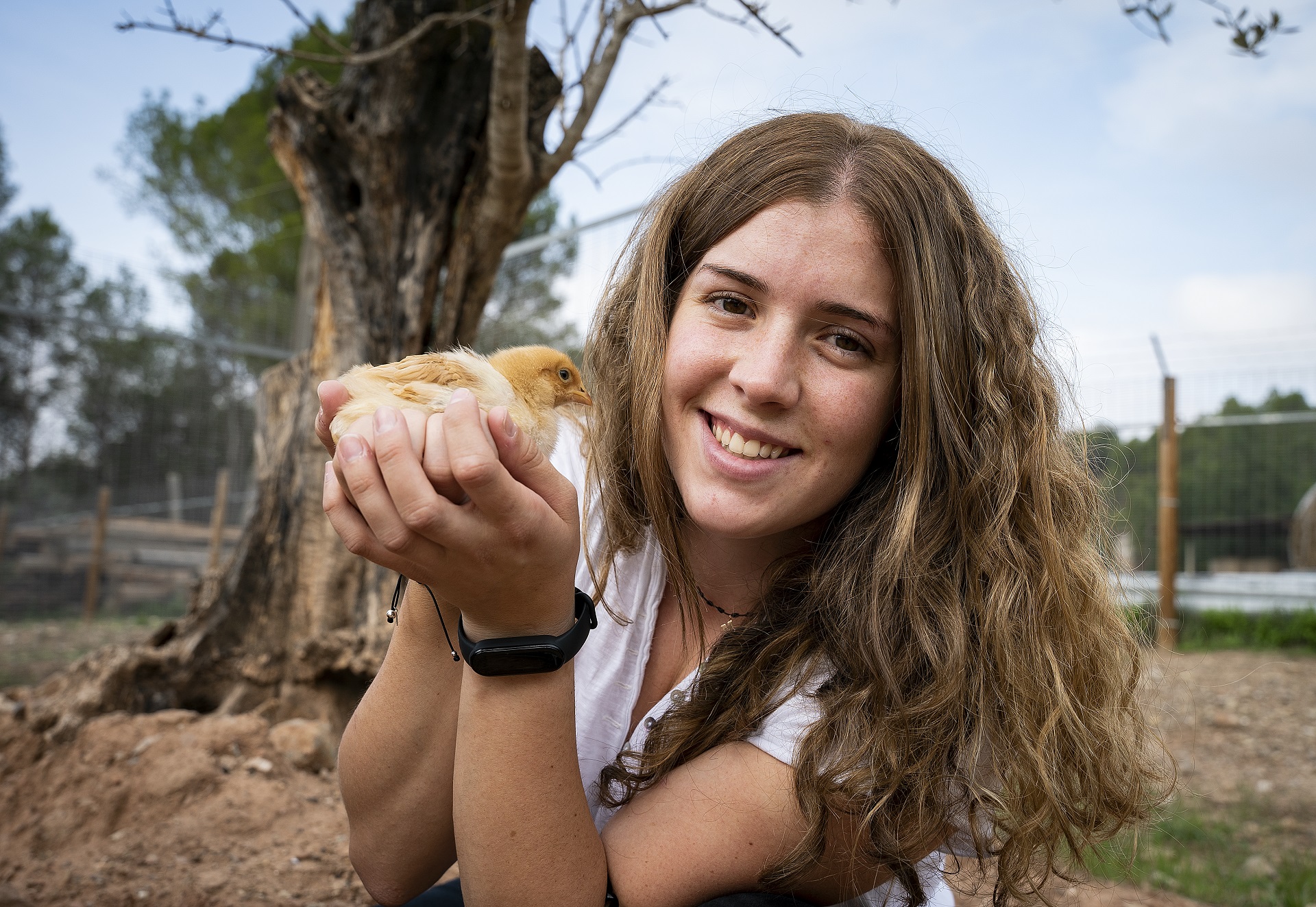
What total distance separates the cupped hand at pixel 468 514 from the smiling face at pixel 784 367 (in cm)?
46

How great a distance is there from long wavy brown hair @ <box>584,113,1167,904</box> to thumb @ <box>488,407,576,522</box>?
50 centimetres

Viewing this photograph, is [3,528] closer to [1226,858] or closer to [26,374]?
[26,374]

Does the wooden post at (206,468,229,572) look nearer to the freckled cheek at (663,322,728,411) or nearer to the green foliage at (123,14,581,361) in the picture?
the green foliage at (123,14,581,361)

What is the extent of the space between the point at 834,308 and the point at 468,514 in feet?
3.01

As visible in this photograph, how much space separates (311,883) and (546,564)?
188cm

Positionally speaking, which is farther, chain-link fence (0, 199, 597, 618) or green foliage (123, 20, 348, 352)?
green foliage (123, 20, 348, 352)

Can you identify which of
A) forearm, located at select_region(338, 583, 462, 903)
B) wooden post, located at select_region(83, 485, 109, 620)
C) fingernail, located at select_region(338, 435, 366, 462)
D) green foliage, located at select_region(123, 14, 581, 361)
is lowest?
wooden post, located at select_region(83, 485, 109, 620)

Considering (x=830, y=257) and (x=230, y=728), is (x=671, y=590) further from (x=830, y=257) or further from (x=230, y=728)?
(x=230, y=728)

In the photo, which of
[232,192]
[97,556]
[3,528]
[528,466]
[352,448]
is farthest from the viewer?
[232,192]

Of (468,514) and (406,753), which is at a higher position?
(468,514)

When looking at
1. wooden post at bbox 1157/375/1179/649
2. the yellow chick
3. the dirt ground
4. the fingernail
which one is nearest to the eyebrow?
the yellow chick

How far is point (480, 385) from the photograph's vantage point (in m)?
1.75

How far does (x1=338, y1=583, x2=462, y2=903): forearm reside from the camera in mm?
1790

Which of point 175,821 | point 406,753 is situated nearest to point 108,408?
point 175,821
